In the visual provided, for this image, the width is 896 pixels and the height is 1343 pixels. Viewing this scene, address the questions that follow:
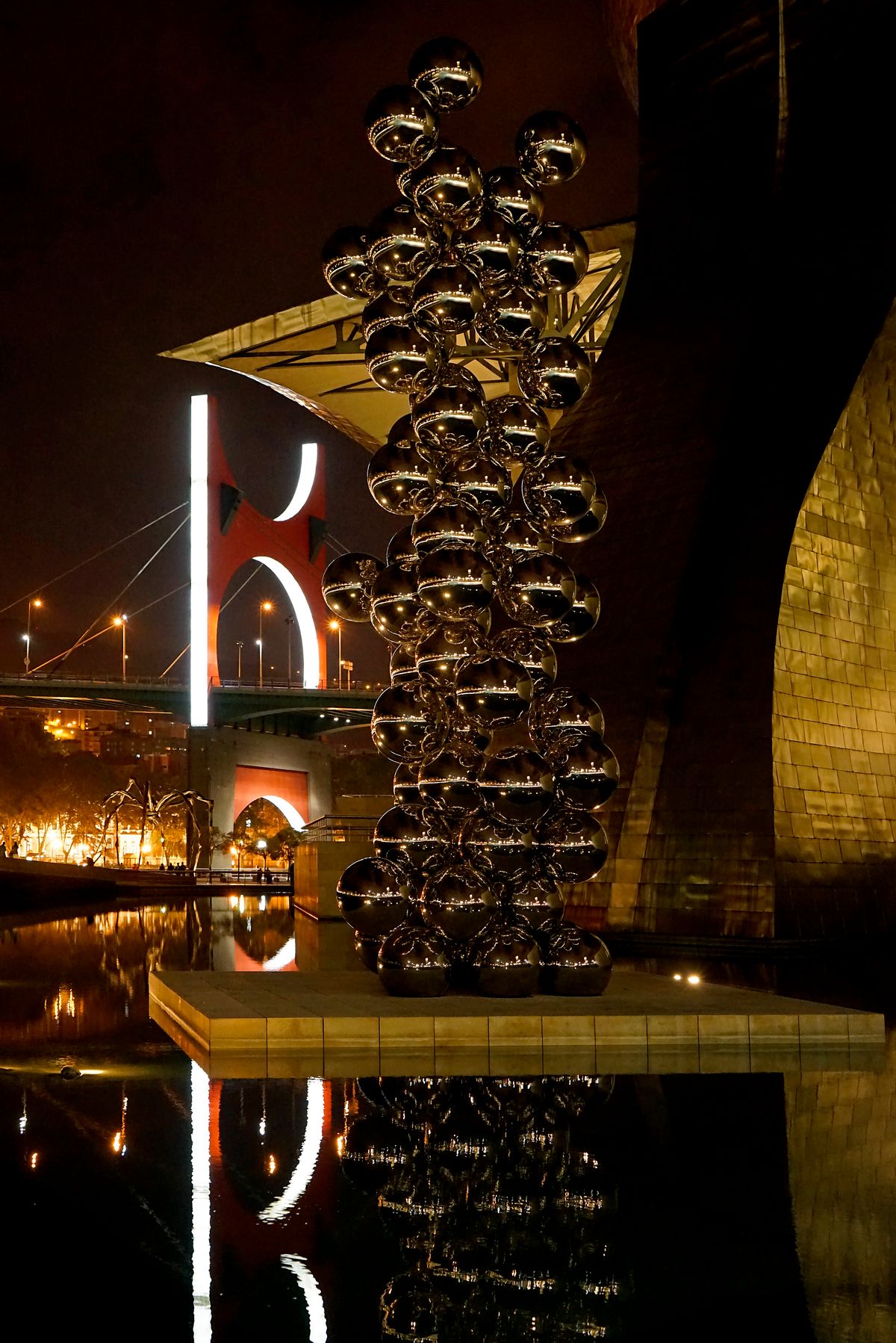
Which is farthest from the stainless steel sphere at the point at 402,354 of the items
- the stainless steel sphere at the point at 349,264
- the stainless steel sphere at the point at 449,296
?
the stainless steel sphere at the point at 349,264

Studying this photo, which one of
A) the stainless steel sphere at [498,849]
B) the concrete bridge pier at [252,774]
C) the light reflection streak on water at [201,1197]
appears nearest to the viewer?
the light reflection streak on water at [201,1197]

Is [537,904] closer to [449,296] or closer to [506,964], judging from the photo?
[506,964]

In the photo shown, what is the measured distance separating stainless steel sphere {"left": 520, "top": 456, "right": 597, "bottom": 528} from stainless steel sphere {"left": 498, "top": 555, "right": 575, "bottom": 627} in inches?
11.2

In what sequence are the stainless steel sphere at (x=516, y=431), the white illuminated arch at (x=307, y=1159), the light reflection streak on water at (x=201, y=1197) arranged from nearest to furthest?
the light reflection streak on water at (x=201, y=1197)
the white illuminated arch at (x=307, y=1159)
the stainless steel sphere at (x=516, y=431)

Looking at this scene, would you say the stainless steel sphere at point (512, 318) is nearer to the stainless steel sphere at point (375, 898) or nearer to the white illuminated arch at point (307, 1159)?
the stainless steel sphere at point (375, 898)

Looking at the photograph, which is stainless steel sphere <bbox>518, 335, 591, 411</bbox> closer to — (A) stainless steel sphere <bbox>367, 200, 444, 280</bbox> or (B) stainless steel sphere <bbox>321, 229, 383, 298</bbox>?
(A) stainless steel sphere <bbox>367, 200, 444, 280</bbox>

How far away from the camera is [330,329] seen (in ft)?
67.4

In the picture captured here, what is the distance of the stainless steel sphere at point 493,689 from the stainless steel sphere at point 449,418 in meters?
1.08

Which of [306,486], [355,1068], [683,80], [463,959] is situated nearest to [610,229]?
[683,80]

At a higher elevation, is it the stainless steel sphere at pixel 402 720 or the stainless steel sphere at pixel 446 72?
the stainless steel sphere at pixel 446 72

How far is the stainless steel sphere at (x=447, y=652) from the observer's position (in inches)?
281

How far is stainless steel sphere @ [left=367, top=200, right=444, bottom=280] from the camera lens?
7.27 metres

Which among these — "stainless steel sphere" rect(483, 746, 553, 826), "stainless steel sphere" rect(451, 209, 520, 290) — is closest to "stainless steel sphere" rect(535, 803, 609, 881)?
"stainless steel sphere" rect(483, 746, 553, 826)

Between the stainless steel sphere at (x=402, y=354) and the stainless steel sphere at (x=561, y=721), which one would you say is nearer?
the stainless steel sphere at (x=402, y=354)
